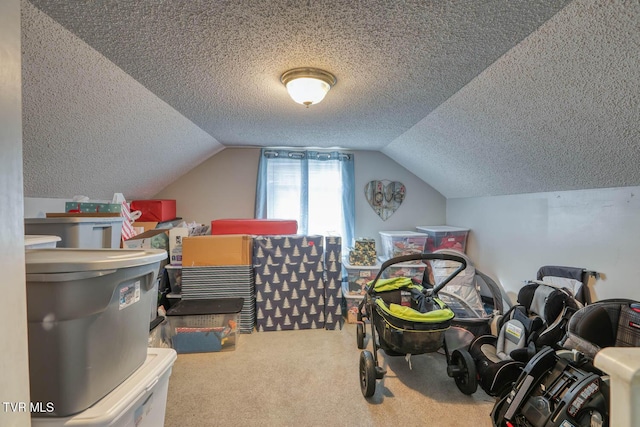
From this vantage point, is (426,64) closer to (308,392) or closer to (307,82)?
(307,82)

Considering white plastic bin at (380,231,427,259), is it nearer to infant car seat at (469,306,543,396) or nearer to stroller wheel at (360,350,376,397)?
infant car seat at (469,306,543,396)

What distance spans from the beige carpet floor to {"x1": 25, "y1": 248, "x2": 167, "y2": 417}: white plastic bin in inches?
41.8

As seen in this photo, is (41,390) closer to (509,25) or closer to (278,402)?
(278,402)

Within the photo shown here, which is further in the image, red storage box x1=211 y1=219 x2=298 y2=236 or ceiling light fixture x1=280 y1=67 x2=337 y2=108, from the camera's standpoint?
red storage box x1=211 y1=219 x2=298 y2=236

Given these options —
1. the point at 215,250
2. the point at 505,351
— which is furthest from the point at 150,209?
the point at 505,351

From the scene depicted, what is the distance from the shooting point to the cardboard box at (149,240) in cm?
260

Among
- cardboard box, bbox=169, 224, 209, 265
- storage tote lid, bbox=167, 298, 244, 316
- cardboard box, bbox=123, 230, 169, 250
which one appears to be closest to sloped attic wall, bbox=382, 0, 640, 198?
storage tote lid, bbox=167, 298, 244, 316

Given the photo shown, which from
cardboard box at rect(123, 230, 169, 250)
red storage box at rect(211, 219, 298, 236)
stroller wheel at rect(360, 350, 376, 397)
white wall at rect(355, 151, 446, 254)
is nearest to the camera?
stroller wheel at rect(360, 350, 376, 397)

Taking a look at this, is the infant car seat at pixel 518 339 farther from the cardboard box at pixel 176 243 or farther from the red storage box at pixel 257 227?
the cardboard box at pixel 176 243

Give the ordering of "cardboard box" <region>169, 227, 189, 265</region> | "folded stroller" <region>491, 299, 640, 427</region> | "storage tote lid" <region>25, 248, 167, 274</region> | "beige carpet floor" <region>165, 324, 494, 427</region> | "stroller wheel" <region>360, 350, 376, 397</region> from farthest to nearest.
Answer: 1. "cardboard box" <region>169, 227, 189, 265</region>
2. "stroller wheel" <region>360, 350, 376, 397</region>
3. "beige carpet floor" <region>165, 324, 494, 427</region>
4. "folded stroller" <region>491, 299, 640, 427</region>
5. "storage tote lid" <region>25, 248, 167, 274</region>

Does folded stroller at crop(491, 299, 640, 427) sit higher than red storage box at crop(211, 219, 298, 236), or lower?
lower

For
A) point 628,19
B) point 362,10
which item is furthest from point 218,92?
point 628,19

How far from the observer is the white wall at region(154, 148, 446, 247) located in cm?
377

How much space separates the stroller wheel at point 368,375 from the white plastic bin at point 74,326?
1423mm
